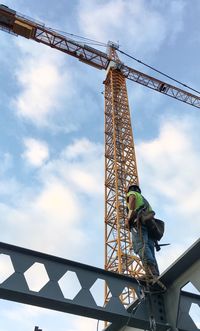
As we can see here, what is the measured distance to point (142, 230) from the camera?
6.52 m

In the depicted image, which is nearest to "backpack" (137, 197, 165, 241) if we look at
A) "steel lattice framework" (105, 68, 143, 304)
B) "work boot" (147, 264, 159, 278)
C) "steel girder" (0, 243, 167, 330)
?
"work boot" (147, 264, 159, 278)

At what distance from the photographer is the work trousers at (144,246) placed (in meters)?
6.17

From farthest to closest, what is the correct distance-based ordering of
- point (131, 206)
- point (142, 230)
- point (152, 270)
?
1. point (131, 206)
2. point (142, 230)
3. point (152, 270)

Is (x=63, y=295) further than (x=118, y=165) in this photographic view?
No

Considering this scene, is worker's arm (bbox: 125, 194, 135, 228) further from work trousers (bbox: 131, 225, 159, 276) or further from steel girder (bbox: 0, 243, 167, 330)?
steel girder (bbox: 0, 243, 167, 330)

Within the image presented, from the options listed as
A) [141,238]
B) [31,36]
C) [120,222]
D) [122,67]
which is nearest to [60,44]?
[31,36]

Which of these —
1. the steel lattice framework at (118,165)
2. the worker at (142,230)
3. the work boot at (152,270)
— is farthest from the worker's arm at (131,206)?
the steel lattice framework at (118,165)

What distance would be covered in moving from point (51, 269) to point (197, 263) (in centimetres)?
183

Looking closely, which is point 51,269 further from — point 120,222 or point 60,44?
point 60,44

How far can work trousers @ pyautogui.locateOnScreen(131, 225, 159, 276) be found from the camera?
6.17 m

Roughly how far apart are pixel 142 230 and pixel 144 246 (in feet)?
1.08

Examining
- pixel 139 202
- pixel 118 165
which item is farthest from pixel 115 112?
pixel 139 202

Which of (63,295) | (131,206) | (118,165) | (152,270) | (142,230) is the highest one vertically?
(118,165)

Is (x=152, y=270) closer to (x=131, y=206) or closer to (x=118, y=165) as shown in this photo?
(x=131, y=206)
